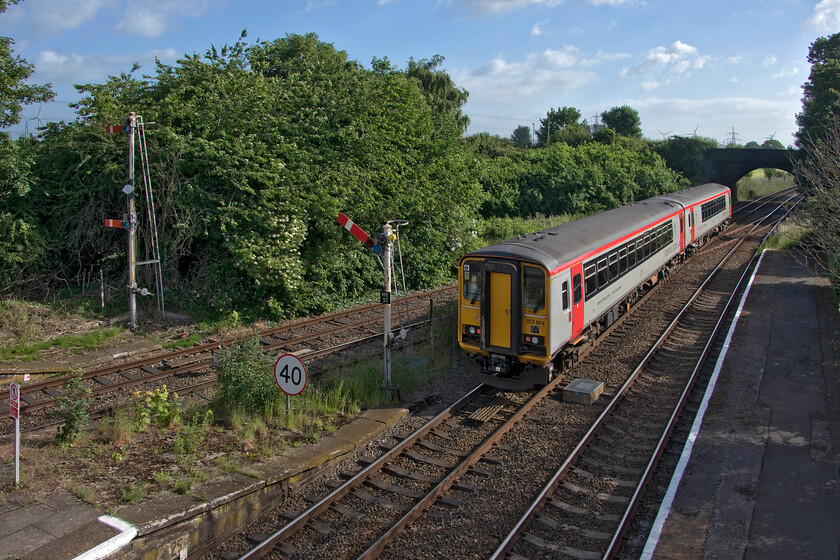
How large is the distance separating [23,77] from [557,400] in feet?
54.8

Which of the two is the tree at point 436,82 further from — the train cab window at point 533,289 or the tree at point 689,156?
the train cab window at point 533,289

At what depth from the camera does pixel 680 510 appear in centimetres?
731

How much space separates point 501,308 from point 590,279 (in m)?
2.45

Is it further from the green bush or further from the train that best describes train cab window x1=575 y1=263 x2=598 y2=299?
the green bush

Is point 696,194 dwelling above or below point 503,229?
above

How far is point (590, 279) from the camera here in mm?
12211

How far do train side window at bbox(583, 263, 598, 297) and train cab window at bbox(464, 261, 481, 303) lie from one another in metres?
2.30

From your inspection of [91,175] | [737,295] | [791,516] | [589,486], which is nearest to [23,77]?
[91,175]

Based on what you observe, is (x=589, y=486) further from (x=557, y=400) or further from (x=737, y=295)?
(x=737, y=295)

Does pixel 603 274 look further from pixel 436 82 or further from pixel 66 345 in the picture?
pixel 436 82

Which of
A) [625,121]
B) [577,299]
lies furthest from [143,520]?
[625,121]

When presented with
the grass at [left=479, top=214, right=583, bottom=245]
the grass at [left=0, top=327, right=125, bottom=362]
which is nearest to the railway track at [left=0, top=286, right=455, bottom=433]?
the grass at [left=0, top=327, right=125, bottom=362]

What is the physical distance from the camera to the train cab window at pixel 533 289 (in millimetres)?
10391

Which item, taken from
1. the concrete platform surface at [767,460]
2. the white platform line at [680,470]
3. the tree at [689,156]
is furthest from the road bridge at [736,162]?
the white platform line at [680,470]
